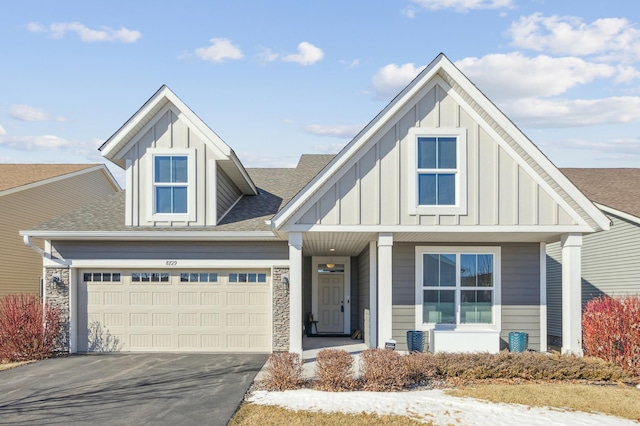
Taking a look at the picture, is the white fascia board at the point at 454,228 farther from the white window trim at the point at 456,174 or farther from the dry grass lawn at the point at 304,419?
the dry grass lawn at the point at 304,419

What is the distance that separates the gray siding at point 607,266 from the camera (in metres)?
17.9

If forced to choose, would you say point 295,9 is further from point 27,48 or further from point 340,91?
point 27,48

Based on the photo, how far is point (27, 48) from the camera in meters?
14.8

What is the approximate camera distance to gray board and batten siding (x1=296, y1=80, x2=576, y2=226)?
12594 mm

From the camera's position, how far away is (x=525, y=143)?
12500mm

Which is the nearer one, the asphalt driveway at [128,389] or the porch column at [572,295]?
the asphalt driveway at [128,389]

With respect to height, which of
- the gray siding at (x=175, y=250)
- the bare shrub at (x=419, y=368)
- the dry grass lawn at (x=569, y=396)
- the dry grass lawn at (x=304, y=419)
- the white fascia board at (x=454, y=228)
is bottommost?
the dry grass lawn at (x=569, y=396)

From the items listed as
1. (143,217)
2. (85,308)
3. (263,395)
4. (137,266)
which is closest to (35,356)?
(85,308)

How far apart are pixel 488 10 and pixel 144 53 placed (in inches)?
340

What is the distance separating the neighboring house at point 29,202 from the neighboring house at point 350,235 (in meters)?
5.06

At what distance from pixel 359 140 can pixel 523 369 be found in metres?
5.45

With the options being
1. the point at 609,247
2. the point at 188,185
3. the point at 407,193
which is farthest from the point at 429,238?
the point at 609,247

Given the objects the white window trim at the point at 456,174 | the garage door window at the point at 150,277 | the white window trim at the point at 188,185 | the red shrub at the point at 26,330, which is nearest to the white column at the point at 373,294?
the white window trim at the point at 456,174

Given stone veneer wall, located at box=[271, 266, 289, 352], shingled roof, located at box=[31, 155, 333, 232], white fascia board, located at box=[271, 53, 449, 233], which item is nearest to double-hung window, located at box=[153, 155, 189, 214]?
shingled roof, located at box=[31, 155, 333, 232]
